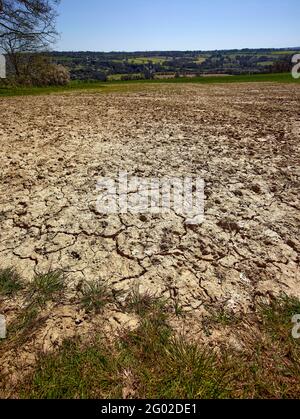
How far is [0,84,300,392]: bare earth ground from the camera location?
220cm

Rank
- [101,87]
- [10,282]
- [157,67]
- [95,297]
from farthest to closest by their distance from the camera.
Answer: [157,67] → [101,87] → [10,282] → [95,297]

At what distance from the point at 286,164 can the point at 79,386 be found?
3.90 metres

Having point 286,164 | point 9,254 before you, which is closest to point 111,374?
point 9,254

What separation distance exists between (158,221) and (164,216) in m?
0.11

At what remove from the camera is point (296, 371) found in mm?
1585

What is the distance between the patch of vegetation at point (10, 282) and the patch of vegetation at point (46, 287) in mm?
94

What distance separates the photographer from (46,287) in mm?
2162

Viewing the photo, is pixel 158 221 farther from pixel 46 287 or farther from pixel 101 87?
pixel 101 87

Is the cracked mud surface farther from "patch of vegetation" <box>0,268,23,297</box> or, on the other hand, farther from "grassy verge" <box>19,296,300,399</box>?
"grassy verge" <box>19,296,300,399</box>

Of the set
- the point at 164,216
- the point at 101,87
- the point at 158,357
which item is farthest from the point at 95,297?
the point at 101,87

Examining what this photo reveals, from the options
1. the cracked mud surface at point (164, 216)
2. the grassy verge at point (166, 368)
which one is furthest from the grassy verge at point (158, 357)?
the cracked mud surface at point (164, 216)

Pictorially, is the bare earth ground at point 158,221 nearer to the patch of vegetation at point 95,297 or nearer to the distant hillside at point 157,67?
the patch of vegetation at point 95,297

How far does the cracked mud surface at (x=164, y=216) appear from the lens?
2287 millimetres

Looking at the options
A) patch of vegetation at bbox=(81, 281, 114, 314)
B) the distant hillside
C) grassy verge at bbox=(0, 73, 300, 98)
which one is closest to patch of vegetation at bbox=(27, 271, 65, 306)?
patch of vegetation at bbox=(81, 281, 114, 314)
